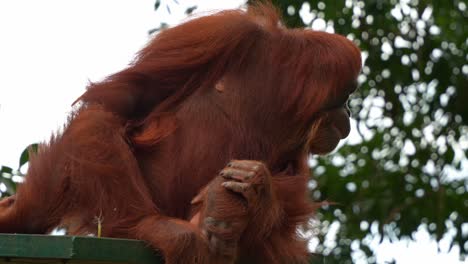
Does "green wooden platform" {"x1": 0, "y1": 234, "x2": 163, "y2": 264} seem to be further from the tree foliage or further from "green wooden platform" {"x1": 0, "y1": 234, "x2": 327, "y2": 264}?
the tree foliage

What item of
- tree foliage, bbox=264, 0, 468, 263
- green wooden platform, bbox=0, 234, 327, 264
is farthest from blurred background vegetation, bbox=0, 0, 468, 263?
green wooden platform, bbox=0, 234, 327, 264

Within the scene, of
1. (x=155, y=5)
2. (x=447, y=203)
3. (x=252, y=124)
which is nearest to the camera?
(x=252, y=124)

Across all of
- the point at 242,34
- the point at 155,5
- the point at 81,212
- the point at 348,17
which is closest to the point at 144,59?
the point at 242,34

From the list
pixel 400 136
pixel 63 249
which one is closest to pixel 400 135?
pixel 400 136

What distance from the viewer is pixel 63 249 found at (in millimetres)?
2363

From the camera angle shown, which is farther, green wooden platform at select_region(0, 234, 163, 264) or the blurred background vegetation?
the blurred background vegetation

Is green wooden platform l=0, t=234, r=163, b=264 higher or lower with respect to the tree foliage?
higher

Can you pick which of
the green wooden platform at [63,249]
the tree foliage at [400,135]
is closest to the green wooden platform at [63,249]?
the green wooden platform at [63,249]

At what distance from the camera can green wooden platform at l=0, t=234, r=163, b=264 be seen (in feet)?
7.74

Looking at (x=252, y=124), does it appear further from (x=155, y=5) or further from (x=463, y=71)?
(x=463, y=71)

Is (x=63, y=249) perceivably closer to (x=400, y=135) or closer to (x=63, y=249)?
(x=63, y=249)

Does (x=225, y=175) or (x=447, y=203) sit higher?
(x=225, y=175)

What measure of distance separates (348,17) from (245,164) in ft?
8.03

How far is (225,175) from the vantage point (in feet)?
8.82
